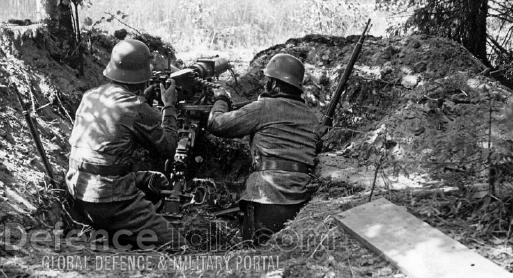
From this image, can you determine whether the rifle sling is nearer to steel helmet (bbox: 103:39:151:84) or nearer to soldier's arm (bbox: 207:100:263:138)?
steel helmet (bbox: 103:39:151:84)

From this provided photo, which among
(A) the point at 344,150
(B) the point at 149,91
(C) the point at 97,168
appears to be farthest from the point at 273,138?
(C) the point at 97,168

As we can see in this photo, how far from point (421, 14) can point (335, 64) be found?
1.53 m

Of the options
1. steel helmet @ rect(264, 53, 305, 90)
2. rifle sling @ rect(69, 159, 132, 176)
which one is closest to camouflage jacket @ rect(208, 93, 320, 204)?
steel helmet @ rect(264, 53, 305, 90)

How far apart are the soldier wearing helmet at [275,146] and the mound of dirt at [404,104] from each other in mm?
599

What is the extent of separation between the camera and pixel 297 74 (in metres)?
5.35

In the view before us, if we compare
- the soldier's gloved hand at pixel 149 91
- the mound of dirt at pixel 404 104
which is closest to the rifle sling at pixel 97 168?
the soldier's gloved hand at pixel 149 91

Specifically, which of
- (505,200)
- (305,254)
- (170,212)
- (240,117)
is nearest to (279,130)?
(240,117)

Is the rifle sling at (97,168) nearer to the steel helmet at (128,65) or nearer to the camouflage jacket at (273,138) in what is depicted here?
the steel helmet at (128,65)

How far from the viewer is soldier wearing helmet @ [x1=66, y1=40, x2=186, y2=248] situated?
4398mm

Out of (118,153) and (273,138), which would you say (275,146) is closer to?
Result: (273,138)

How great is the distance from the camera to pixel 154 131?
183 inches

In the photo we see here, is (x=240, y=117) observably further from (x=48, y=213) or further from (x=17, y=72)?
(x=17, y=72)

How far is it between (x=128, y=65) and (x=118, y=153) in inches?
30.9

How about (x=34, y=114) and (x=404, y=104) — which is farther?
(x=404, y=104)
